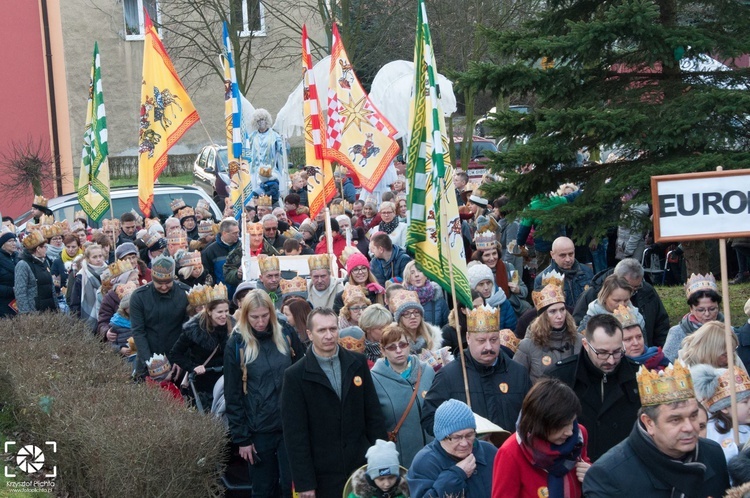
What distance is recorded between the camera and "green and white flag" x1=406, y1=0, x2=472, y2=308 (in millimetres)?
8375

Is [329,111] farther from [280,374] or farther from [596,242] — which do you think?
[280,374]

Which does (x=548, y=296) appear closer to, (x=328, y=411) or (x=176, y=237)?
(x=328, y=411)

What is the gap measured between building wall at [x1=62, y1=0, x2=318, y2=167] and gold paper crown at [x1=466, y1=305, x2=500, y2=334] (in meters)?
30.0

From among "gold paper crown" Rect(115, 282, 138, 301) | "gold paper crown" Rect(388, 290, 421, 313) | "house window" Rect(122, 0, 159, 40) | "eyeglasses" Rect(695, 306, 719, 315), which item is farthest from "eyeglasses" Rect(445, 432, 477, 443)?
"house window" Rect(122, 0, 159, 40)

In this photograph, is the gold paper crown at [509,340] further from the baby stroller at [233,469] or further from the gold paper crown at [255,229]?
the gold paper crown at [255,229]

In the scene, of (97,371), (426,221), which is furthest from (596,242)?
(97,371)

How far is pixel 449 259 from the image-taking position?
8203 millimetres

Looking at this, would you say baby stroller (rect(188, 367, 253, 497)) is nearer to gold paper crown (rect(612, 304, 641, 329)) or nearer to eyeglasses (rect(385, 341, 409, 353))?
eyeglasses (rect(385, 341, 409, 353))

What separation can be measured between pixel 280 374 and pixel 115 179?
28843 mm

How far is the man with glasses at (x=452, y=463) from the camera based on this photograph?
5711 mm

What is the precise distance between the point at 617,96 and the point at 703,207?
5.73m

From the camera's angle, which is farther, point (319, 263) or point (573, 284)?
point (319, 263)

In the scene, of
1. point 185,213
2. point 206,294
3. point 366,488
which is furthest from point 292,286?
point 185,213

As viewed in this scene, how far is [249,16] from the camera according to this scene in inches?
1190
